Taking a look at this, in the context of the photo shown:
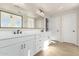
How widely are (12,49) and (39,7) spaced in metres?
0.81

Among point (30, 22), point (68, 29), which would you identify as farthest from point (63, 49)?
point (30, 22)

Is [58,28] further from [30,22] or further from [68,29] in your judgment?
[30,22]

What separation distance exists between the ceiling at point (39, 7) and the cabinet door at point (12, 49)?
608 millimetres

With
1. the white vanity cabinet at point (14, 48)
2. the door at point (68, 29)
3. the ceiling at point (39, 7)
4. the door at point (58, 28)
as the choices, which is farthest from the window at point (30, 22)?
the door at point (68, 29)

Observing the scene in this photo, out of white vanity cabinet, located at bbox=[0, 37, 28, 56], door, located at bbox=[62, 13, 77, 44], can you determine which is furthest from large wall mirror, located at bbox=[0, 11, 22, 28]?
door, located at bbox=[62, 13, 77, 44]

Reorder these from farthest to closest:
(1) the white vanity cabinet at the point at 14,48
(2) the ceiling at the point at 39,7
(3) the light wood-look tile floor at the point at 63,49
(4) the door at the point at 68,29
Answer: (4) the door at the point at 68,29, (3) the light wood-look tile floor at the point at 63,49, (2) the ceiling at the point at 39,7, (1) the white vanity cabinet at the point at 14,48

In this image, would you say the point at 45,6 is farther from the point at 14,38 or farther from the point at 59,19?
the point at 14,38

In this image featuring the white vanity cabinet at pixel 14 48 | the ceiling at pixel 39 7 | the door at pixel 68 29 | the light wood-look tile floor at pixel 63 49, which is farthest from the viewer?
the door at pixel 68 29

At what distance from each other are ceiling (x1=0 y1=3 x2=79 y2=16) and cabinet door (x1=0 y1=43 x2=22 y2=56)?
0.61 metres

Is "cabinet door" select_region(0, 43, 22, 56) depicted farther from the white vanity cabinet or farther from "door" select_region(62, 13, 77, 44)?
"door" select_region(62, 13, 77, 44)

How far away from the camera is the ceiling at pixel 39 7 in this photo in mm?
1636

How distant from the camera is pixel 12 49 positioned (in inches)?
60.0

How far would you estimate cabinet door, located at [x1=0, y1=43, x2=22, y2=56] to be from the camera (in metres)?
1.36

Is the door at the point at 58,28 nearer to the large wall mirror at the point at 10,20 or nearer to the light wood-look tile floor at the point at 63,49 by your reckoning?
the light wood-look tile floor at the point at 63,49
